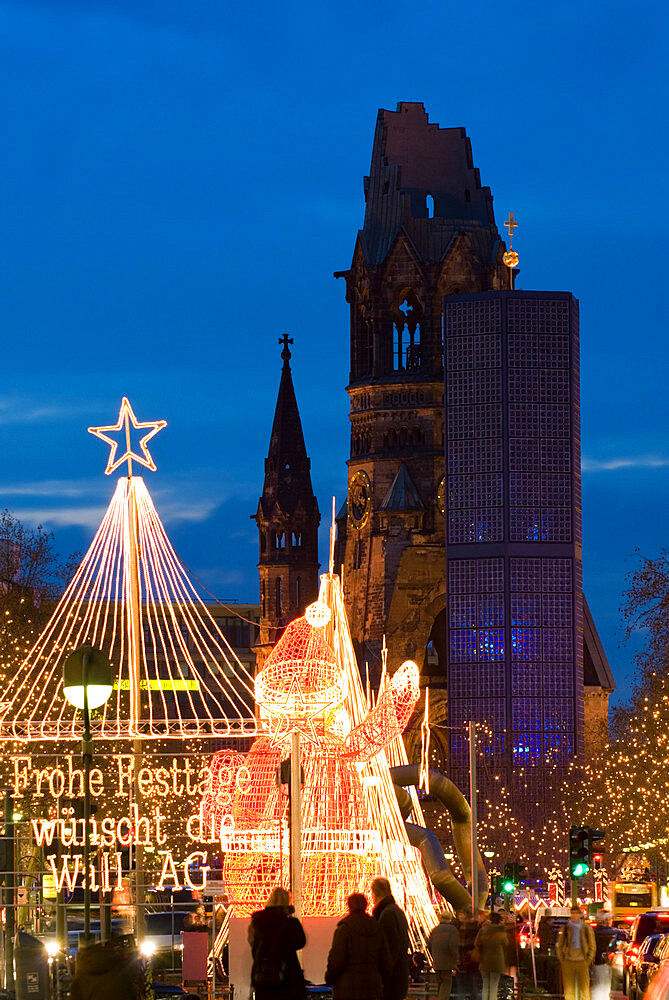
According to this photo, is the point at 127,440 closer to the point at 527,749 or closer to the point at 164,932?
the point at 164,932

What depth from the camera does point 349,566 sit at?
124m

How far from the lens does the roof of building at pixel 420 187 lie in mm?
124062

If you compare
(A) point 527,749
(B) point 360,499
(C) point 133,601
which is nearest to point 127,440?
(C) point 133,601

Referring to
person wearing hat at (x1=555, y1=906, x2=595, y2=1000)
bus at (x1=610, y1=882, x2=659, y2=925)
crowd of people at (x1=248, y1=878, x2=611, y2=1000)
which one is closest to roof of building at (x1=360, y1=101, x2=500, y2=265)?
bus at (x1=610, y1=882, x2=659, y2=925)

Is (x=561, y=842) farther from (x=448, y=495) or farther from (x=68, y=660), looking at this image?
(x=68, y=660)

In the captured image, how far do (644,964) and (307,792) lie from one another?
5.09 m

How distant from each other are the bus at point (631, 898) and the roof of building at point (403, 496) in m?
57.2

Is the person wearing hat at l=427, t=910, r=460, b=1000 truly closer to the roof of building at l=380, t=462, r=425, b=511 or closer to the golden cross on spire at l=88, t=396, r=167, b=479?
the golden cross on spire at l=88, t=396, r=167, b=479

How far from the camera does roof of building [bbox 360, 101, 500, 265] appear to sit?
12406 centimetres

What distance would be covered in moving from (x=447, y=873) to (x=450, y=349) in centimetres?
4948

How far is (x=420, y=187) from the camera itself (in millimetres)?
125500

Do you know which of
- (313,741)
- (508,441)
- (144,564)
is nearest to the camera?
(313,741)

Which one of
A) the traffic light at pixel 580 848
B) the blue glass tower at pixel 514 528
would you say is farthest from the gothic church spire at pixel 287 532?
the traffic light at pixel 580 848

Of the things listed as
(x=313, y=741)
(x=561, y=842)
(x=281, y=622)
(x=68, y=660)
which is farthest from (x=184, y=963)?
(x=281, y=622)
